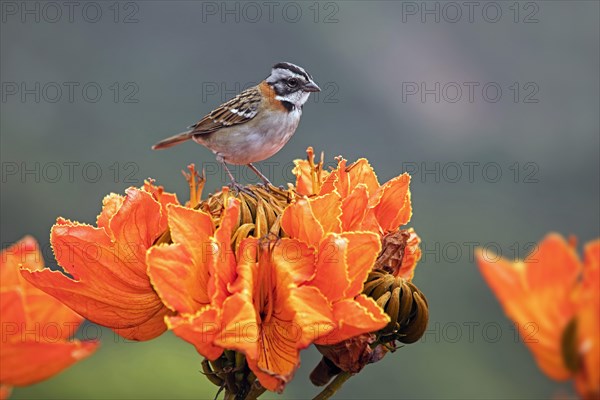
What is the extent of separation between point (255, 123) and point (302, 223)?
2870mm

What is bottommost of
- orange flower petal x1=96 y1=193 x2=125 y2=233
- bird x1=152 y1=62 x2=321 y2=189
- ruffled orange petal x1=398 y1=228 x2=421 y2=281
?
bird x1=152 y1=62 x2=321 y2=189

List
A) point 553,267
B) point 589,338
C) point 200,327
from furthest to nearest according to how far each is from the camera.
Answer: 1. point 200,327
2. point 553,267
3. point 589,338

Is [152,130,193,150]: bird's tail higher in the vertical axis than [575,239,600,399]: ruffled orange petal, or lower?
lower

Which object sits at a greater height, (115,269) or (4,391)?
(4,391)

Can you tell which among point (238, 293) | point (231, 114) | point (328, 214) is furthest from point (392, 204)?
point (231, 114)

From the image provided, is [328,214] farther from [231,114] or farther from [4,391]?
[231,114]

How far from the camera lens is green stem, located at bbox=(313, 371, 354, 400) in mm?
2257

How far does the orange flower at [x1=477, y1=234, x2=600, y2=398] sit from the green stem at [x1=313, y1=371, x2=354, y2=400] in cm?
86

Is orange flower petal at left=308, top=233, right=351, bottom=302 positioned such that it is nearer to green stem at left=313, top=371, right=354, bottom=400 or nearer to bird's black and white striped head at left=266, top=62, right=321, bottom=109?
green stem at left=313, top=371, right=354, bottom=400

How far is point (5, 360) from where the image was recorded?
159 centimetres

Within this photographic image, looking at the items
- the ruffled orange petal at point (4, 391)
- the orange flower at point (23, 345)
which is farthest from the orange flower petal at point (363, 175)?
the ruffled orange petal at point (4, 391)

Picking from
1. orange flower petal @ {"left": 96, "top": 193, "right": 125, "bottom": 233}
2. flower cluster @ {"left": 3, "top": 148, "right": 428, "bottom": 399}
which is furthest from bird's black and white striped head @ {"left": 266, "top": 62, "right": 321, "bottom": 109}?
flower cluster @ {"left": 3, "top": 148, "right": 428, "bottom": 399}

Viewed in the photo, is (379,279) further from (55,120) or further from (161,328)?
(55,120)

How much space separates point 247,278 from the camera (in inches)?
87.7
